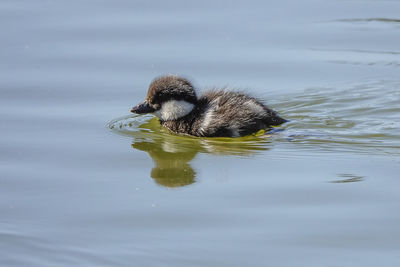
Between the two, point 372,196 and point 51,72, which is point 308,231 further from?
point 51,72

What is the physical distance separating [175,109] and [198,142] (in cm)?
51

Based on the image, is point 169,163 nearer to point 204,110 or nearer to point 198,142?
point 198,142

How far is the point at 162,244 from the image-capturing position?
4.71 metres

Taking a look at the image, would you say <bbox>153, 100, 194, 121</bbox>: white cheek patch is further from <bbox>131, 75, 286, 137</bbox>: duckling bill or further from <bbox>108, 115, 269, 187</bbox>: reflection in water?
<bbox>108, 115, 269, 187</bbox>: reflection in water

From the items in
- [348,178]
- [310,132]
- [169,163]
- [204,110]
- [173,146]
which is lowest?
[348,178]

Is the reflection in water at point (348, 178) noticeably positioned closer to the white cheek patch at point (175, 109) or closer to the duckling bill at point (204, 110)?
the duckling bill at point (204, 110)

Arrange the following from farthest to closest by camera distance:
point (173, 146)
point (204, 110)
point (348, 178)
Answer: point (204, 110) < point (173, 146) < point (348, 178)

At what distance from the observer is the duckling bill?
7188mm

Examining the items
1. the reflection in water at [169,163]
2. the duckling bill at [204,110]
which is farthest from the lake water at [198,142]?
the duckling bill at [204,110]

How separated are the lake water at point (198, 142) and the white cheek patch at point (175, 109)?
→ 243mm

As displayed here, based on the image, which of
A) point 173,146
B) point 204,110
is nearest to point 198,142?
point 173,146

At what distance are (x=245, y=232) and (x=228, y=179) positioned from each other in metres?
1.05

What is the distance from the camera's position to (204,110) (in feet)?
24.3

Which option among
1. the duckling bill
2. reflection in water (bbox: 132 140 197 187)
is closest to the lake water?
reflection in water (bbox: 132 140 197 187)
